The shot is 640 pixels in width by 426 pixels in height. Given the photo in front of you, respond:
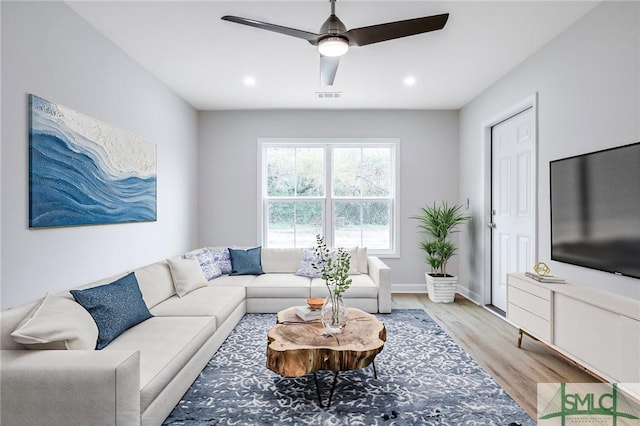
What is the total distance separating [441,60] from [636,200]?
215cm

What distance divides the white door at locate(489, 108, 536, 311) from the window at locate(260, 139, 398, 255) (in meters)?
1.50

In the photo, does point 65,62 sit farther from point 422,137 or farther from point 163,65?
point 422,137

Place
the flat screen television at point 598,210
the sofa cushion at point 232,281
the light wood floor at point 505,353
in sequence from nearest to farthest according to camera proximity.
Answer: the flat screen television at point 598,210 < the light wood floor at point 505,353 < the sofa cushion at point 232,281

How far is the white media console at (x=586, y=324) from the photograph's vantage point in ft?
6.47

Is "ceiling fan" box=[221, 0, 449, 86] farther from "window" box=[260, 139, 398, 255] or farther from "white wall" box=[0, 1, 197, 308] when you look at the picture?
"window" box=[260, 139, 398, 255]

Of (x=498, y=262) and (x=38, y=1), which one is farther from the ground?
(x=38, y=1)

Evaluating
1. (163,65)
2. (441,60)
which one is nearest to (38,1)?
(163,65)

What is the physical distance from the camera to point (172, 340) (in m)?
2.28

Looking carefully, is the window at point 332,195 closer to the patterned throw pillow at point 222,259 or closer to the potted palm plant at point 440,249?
the potted palm plant at point 440,249

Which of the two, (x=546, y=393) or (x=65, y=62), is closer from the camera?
(x=546, y=393)

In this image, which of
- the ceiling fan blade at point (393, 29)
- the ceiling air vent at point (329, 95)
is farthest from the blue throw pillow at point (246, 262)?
the ceiling fan blade at point (393, 29)

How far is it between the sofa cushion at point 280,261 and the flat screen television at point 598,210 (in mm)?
2916

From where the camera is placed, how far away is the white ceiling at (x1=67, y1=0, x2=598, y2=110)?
2.64 meters

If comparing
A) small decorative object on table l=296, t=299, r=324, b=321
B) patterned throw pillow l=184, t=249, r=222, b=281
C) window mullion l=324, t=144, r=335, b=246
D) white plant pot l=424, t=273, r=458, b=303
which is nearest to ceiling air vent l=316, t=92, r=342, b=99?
window mullion l=324, t=144, r=335, b=246
